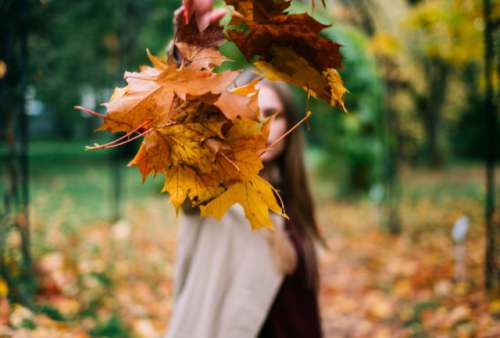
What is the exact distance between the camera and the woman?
5.15 feet

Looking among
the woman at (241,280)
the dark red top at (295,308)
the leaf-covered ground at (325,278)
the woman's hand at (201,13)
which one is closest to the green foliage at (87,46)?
the leaf-covered ground at (325,278)

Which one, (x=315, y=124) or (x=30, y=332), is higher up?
(x=315, y=124)

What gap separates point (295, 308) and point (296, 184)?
500 millimetres

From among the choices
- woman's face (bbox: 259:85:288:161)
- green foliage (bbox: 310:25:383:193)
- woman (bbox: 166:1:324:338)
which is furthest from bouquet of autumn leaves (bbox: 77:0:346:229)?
green foliage (bbox: 310:25:383:193)

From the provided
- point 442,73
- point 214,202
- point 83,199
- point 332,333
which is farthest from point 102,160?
point 214,202

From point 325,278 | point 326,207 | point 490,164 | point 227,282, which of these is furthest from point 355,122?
point 227,282

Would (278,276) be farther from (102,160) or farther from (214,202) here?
(102,160)

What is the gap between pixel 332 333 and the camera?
379 centimetres

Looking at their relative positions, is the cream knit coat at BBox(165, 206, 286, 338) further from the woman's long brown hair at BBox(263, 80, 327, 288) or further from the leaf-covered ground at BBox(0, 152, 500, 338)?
the leaf-covered ground at BBox(0, 152, 500, 338)

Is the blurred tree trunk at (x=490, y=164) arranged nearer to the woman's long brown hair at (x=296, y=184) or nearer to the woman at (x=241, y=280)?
the woman's long brown hair at (x=296, y=184)

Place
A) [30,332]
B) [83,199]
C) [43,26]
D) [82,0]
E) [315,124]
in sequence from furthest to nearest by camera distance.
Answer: [315,124]
[83,199]
[82,0]
[43,26]
[30,332]

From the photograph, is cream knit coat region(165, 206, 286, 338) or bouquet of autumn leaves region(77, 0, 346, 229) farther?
cream knit coat region(165, 206, 286, 338)

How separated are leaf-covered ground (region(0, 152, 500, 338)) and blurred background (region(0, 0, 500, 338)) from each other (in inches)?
0.8

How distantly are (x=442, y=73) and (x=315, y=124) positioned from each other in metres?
6.14
